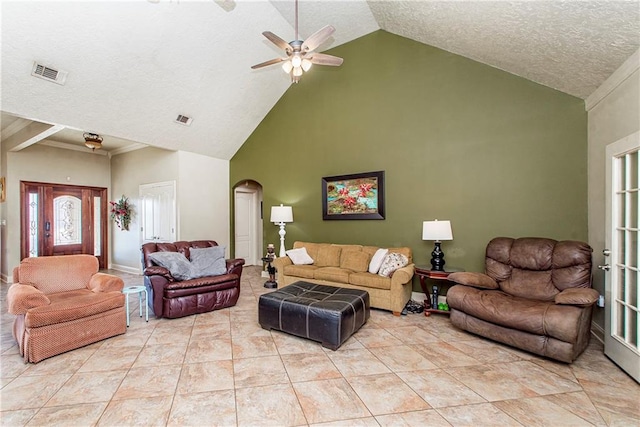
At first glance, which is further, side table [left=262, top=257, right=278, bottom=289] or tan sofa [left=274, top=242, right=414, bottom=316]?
side table [left=262, top=257, right=278, bottom=289]

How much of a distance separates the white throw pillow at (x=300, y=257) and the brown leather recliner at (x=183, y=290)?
987mm

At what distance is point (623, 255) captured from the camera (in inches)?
95.3

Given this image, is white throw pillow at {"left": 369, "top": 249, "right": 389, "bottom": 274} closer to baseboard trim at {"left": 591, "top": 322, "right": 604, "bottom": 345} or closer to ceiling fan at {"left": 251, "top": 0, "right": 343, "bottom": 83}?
baseboard trim at {"left": 591, "top": 322, "right": 604, "bottom": 345}

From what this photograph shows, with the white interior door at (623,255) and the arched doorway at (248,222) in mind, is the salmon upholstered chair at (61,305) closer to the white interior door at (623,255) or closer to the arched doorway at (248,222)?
the arched doorway at (248,222)

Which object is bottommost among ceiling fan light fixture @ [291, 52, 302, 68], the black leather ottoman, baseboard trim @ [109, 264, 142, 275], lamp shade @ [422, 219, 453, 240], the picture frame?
baseboard trim @ [109, 264, 142, 275]

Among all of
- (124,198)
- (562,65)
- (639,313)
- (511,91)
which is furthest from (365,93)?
(124,198)

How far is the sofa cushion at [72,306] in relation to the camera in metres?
2.49

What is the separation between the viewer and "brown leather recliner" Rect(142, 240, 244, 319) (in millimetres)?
3516

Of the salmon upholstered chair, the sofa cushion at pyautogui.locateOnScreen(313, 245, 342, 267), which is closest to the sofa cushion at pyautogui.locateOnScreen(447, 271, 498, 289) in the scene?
the sofa cushion at pyautogui.locateOnScreen(313, 245, 342, 267)

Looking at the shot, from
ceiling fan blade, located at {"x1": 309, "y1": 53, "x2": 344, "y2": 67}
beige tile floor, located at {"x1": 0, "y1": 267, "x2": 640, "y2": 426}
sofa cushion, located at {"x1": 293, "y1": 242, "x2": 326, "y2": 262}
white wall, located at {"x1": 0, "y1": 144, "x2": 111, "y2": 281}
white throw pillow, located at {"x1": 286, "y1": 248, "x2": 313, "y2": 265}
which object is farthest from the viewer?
white wall, located at {"x1": 0, "y1": 144, "x2": 111, "y2": 281}

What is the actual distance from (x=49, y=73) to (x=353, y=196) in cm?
435

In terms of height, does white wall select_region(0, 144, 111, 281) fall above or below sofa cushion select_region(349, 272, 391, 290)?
above

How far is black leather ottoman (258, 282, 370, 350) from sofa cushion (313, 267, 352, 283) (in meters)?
0.67

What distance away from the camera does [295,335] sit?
3.00 meters
